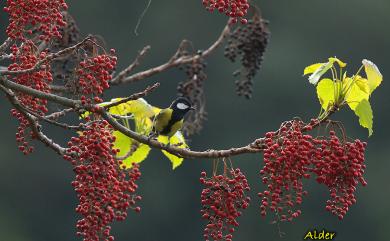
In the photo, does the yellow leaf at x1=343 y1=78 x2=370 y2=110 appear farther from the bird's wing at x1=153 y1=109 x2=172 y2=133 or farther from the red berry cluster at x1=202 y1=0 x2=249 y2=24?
the bird's wing at x1=153 y1=109 x2=172 y2=133

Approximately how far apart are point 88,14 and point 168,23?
2658 millimetres

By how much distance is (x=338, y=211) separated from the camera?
156 inches

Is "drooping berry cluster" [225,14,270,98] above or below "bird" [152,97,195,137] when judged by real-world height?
above

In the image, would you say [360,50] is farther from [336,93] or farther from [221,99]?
[336,93]

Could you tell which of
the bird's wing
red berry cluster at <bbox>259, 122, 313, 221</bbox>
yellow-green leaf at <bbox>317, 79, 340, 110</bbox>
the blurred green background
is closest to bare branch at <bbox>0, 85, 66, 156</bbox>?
the bird's wing

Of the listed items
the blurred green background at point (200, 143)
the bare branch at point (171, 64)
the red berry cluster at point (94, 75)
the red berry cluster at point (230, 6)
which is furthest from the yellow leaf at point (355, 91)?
the blurred green background at point (200, 143)

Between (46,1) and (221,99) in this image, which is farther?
(221,99)

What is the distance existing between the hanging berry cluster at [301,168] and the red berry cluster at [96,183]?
1.70 ft

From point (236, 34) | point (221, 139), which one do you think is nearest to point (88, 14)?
point (221, 139)

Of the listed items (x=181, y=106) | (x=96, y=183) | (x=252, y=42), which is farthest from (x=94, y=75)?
(x=252, y=42)

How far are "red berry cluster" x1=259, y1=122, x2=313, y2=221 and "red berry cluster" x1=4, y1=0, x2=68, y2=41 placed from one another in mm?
980

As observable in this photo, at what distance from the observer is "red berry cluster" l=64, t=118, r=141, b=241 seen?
3.86 metres

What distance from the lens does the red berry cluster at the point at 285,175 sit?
3824mm

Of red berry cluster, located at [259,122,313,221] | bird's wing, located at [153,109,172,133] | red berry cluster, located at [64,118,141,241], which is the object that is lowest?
red berry cluster, located at [259,122,313,221]
